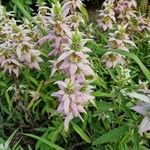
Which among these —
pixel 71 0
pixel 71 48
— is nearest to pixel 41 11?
pixel 71 0

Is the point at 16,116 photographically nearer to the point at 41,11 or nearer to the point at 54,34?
the point at 54,34

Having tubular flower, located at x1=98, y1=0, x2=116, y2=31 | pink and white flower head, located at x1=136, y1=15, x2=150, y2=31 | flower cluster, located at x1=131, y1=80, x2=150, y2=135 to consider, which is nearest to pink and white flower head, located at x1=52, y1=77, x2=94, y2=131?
flower cluster, located at x1=131, y1=80, x2=150, y2=135

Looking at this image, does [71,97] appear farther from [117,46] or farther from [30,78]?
[117,46]

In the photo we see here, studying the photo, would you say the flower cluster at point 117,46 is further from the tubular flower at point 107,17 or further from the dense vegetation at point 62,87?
the tubular flower at point 107,17

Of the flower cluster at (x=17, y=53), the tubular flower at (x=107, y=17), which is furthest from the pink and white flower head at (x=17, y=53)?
the tubular flower at (x=107, y=17)

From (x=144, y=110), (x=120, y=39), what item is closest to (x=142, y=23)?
(x=120, y=39)

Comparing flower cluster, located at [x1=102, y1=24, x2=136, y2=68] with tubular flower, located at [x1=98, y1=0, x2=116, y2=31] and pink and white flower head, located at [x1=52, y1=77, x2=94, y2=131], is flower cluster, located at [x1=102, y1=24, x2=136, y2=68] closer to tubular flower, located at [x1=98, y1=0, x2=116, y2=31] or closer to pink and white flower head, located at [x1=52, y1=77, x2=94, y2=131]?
tubular flower, located at [x1=98, y1=0, x2=116, y2=31]
